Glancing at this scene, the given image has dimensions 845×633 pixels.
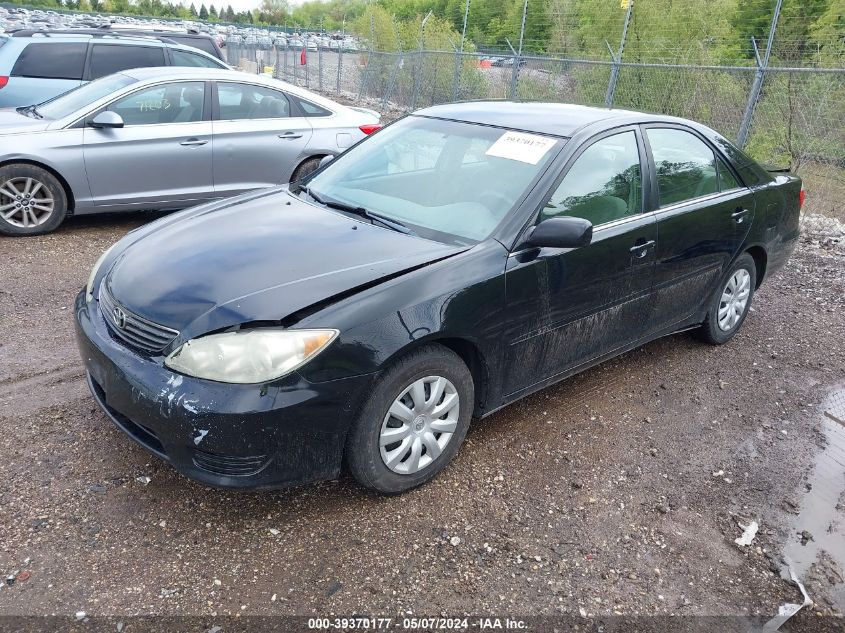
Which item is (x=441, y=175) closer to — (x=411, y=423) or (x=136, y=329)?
(x=411, y=423)

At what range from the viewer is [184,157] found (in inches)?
262

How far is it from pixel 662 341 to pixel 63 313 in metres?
4.30

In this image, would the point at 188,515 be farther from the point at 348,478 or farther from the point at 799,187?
the point at 799,187

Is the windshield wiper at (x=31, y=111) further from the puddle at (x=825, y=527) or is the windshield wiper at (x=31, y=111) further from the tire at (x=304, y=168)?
the puddle at (x=825, y=527)

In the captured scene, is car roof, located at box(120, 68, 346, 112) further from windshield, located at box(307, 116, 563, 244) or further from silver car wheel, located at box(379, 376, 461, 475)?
silver car wheel, located at box(379, 376, 461, 475)

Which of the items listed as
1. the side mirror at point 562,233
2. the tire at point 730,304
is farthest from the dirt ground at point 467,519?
the side mirror at point 562,233

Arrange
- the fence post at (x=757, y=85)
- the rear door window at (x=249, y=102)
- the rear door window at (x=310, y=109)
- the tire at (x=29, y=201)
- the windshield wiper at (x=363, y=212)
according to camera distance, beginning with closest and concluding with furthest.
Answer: the windshield wiper at (x=363, y=212), the tire at (x=29, y=201), the rear door window at (x=249, y=102), the rear door window at (x=310, y=109), the fence post at (x=757, y=85)

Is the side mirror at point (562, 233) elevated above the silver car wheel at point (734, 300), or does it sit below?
above

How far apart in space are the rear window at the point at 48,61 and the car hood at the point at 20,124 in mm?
3344

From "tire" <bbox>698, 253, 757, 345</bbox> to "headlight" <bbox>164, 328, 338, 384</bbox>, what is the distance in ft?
10.3

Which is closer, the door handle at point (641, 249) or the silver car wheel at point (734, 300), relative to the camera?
the door handle at point (641, 249)

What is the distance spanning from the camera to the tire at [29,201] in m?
6.09

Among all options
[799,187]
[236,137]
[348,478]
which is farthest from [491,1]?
[348,478]

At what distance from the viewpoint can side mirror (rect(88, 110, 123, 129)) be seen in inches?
243
